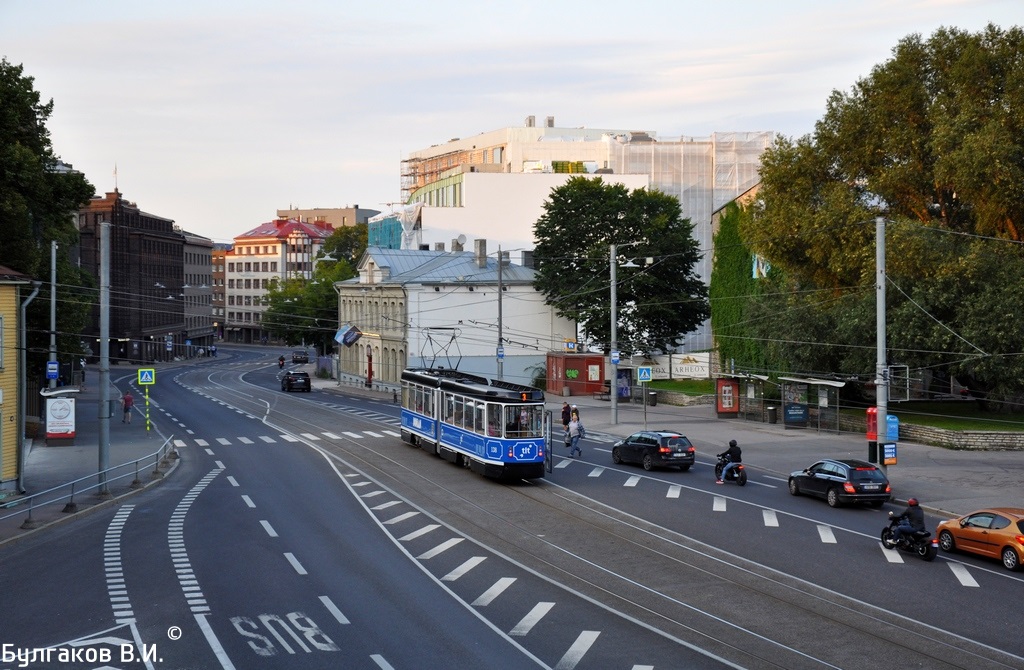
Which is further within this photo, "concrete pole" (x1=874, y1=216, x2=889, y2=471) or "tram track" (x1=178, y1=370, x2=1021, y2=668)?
"concrete pole" (x1=874, y1=216, x2=889, y2=471)

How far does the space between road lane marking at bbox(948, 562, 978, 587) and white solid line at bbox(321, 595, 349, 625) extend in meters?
12.5

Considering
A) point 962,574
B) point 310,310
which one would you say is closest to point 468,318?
point 310,310

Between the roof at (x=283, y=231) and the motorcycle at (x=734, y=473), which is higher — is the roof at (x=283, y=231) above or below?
above

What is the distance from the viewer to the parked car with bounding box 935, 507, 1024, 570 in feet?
74.3

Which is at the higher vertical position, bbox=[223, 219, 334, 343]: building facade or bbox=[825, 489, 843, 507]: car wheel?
bbox=[223, 219, 334, 343]: building facade

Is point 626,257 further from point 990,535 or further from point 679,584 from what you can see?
point 679,584

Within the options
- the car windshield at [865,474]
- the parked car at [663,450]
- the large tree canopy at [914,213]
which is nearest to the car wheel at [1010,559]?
the car windshield at [865,474]

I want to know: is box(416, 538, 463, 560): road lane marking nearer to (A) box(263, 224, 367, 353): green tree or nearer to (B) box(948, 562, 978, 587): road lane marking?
(B) box(948, 562, 978, 587): road lane marking

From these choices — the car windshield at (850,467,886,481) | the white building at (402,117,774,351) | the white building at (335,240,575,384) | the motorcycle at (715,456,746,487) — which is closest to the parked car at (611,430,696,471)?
the motorcycle at (715,456,746,487)

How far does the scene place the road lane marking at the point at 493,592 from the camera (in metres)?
19.2

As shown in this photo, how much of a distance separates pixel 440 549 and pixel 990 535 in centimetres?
1226

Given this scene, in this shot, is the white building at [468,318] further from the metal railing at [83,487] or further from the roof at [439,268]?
the metal railing at [83,487]

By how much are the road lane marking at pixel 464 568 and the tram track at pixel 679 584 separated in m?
0.92

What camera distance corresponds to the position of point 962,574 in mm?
22125
